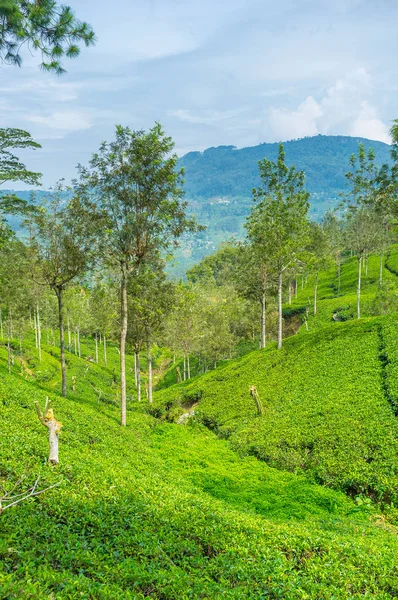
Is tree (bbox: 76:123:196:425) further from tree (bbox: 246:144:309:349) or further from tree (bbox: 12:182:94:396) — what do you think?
tree (bbox: 246:144:309:349)

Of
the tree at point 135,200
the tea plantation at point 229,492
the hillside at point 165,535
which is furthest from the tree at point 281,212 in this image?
the hillside at point 165,535

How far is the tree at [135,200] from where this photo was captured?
2236 centimetres

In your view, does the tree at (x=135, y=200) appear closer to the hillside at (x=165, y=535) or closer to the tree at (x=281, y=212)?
the hillside at (x=165, y=535)

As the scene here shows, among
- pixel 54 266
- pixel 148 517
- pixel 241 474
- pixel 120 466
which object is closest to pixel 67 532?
pixel 148 517

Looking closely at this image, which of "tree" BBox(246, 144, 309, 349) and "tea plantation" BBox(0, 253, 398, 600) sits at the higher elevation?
"tree" BBox(246, 144, 309, 349)

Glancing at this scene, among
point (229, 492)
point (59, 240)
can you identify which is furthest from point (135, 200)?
point (229, 492)

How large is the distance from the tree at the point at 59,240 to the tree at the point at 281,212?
18813 mm

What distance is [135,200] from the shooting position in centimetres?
2311

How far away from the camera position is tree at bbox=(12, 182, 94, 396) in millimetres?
25500

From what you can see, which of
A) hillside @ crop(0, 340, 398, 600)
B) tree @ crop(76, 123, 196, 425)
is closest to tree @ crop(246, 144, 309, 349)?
tree @ crop(76, 123, 196, 425)

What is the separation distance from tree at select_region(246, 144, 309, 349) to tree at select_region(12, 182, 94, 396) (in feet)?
61.7

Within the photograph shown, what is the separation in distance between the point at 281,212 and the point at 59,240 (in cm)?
2246

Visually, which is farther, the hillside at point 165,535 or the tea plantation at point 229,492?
the tea plantation at point 229,492

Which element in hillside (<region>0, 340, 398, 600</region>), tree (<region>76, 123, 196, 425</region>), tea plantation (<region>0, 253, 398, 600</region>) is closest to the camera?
hillside (<region>0, 340, 398, 600</region>)
